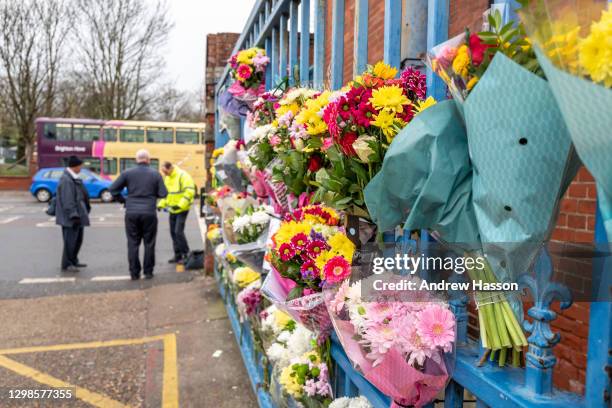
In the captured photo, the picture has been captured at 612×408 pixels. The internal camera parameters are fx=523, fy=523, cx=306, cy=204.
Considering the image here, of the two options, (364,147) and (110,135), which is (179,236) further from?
(110,135)

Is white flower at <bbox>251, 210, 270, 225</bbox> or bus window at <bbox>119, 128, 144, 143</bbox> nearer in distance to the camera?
white flower at <bbox>251, 210, 270, 225</bbox>

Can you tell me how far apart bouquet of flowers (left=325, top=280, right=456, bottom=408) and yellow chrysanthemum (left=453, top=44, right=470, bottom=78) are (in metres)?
0.54

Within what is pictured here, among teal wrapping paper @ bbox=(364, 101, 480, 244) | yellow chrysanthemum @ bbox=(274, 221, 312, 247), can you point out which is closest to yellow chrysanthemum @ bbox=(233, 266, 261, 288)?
yellow chrysanthemum @ bbox=(274, 221, 312, 247)

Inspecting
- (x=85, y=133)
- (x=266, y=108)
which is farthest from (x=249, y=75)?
(x=85, y=133)

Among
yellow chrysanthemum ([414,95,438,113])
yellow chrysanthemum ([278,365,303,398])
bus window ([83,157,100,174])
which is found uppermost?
yellow chrysanthemum ([414,95,438,113])

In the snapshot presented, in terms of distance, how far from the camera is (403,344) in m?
1.23

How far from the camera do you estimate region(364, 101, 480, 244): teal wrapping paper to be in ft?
3.28

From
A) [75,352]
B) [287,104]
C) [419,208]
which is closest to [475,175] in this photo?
[419,208]

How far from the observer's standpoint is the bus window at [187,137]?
2541 cm

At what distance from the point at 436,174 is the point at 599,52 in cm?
39

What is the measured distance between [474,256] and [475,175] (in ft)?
0.65

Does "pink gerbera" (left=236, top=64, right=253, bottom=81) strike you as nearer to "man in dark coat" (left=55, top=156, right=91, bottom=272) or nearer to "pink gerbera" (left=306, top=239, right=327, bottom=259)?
"pink gerbera" (left=306, top=239, right=327, bottom=259)

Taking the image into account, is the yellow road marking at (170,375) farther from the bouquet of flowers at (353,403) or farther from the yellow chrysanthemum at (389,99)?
the yellow chrysanthemum at (389,99)

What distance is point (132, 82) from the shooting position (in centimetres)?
3178
